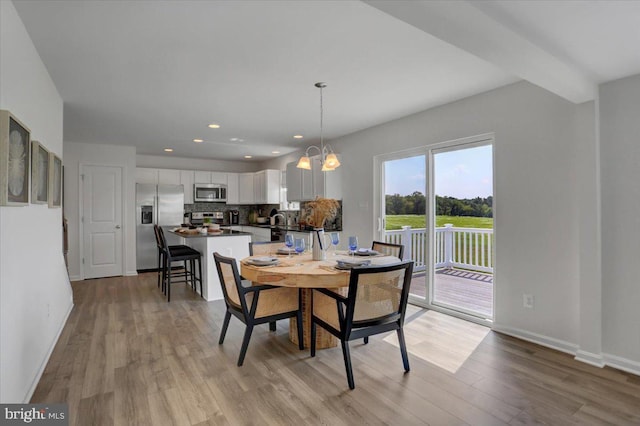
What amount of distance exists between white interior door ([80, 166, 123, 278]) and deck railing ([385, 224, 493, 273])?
5.12m

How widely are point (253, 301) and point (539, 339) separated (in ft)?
8.56

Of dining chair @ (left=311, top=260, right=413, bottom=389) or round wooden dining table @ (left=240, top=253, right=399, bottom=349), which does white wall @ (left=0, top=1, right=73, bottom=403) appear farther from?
dining chair @ (left=311, top=260, right=413, bottom=389)

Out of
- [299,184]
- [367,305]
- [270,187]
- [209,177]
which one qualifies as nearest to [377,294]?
[367,305]

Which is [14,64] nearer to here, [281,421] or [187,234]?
[281,421]

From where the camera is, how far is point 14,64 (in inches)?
80.2

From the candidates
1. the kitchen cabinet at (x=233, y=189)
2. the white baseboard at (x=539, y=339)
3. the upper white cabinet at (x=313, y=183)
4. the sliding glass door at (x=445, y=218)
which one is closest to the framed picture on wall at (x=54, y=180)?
the upper white cabinet at (x=313, y=183)

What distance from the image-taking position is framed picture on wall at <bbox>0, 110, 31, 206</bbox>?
169 centimetres

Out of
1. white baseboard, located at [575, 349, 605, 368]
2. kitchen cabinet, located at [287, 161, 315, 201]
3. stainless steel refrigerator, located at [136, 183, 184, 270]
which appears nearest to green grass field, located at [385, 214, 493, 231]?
white baseboard, located at [575, 349, 605, 368]

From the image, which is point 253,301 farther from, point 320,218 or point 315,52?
point 315,52

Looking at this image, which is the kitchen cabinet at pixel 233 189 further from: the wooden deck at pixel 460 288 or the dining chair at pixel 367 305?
the dining chair at pixel 367 305

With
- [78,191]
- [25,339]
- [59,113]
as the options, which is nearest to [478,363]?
[25,339]

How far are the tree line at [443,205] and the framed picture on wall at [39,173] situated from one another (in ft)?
12.4

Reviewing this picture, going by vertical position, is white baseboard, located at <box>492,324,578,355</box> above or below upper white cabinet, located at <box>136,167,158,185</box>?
below

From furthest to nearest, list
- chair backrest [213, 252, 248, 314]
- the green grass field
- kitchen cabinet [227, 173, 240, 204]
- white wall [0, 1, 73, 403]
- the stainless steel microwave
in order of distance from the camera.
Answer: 1. kitchen cabinet [227, 173, 240, 204]
2. the stainless steel microwave
3. the green grass field
4. chair backrest [213, 252, 248, 314]
5. white wall [0, 1, 73, 403]
